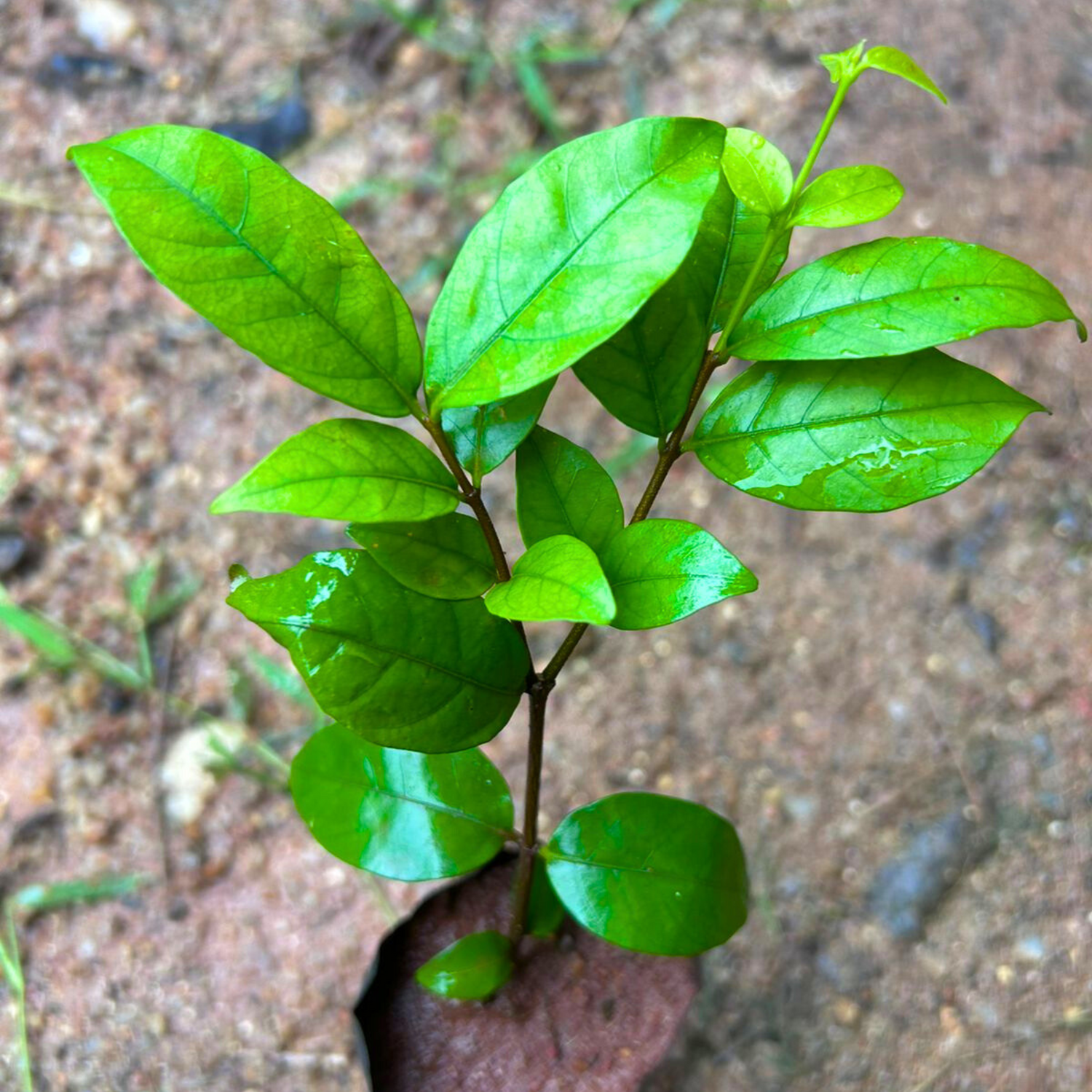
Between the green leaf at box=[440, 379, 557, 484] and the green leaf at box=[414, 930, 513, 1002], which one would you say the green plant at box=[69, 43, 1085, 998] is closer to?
the green leaf at box=[440, 379, 557, 484]

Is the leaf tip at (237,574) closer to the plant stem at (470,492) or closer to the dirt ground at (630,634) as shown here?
the plant stem at (470,492)

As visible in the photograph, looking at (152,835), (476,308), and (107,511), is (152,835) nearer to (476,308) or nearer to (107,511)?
(107,511)

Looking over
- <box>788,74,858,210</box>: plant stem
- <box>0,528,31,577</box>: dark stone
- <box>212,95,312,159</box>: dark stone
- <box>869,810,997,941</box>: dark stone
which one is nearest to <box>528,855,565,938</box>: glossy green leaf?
<box>869,810,997,941</box>: dark stone

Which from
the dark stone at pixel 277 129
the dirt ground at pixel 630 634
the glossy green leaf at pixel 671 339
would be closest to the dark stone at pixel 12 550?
the dirt ground at pixel 630 634

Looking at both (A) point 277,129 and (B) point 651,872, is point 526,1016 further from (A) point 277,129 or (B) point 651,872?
(A) point 277,129

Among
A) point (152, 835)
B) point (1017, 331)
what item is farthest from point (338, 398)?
point (1017, 331)

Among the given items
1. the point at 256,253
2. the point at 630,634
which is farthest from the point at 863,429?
the point at 630,634
